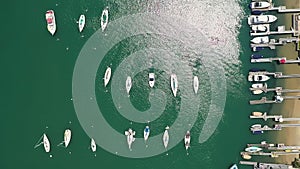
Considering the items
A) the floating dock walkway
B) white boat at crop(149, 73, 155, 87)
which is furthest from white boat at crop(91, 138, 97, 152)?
the floating dock walkway

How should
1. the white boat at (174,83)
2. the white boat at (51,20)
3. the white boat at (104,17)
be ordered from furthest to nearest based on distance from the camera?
the white boat at (174,83) → the white boat at (104,17) → the white boat at (51,20)

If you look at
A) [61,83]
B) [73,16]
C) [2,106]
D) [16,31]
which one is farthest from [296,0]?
[2,106]

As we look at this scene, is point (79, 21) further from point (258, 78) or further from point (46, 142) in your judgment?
point (258, 78)

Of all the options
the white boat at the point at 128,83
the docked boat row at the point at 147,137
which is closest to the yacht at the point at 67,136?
the docked boat row at the point at 147,137

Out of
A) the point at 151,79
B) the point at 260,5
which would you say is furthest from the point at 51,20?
the point at 260,5

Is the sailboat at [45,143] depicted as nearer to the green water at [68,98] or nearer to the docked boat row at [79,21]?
the green water at [68,98]

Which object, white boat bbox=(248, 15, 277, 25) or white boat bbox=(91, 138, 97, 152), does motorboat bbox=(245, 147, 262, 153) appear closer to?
white boat bbox=(248, 15, 277, 25)

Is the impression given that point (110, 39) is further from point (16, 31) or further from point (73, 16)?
point (16, 31)

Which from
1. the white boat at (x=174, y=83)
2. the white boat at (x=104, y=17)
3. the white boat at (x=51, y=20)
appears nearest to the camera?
A: the white boat at (x=51, y=20)

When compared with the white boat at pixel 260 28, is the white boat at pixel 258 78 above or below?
below

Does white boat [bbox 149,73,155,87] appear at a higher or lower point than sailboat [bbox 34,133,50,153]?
higher
